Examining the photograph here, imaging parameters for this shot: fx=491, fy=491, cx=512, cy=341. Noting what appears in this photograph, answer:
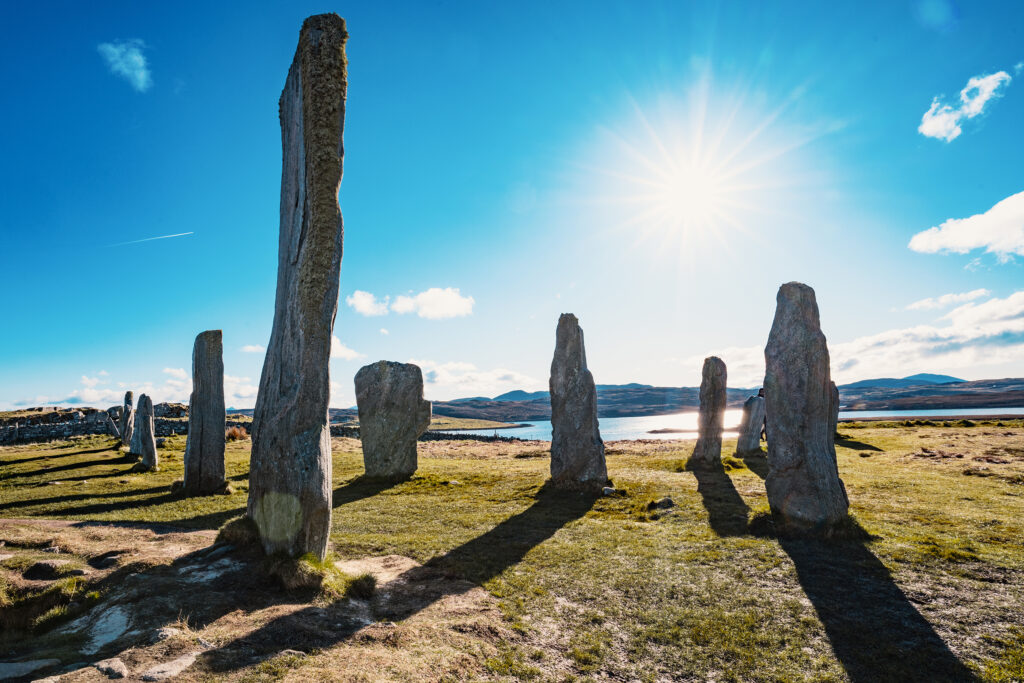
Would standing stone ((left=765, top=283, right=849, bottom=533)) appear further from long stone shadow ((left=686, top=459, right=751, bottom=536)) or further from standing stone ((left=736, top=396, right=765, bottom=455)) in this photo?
standing stone ((left=736, top=396, right=765, bottom=455))

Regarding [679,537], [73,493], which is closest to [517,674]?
[679,537]

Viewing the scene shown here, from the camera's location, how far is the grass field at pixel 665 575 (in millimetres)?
4898

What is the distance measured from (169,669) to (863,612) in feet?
24.3

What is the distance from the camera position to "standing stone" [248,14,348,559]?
6.91 metres

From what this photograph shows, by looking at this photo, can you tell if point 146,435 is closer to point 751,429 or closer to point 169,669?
point 169,669

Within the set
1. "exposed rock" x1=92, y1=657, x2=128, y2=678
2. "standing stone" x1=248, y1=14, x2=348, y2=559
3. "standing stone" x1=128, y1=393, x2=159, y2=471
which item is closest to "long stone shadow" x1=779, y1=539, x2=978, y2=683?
"exposed rock" x1=92, y1=657, x2=128, y2=678

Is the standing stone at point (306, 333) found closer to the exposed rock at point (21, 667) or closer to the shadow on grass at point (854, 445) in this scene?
the exposed rock at point (21, 667)

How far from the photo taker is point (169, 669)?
3.92 metres

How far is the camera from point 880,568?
741 cm

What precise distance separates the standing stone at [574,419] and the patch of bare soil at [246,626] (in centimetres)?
682

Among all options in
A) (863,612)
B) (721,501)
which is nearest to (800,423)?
(721,501)

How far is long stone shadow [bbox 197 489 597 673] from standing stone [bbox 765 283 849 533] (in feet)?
14.4

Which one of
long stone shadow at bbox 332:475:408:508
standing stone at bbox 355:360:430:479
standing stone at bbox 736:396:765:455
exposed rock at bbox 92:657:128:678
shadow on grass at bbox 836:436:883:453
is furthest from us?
shadow on grass at bbox 836:436:883:453

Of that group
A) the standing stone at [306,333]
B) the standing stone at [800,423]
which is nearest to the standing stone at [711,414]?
the standing stone at [800,423]
